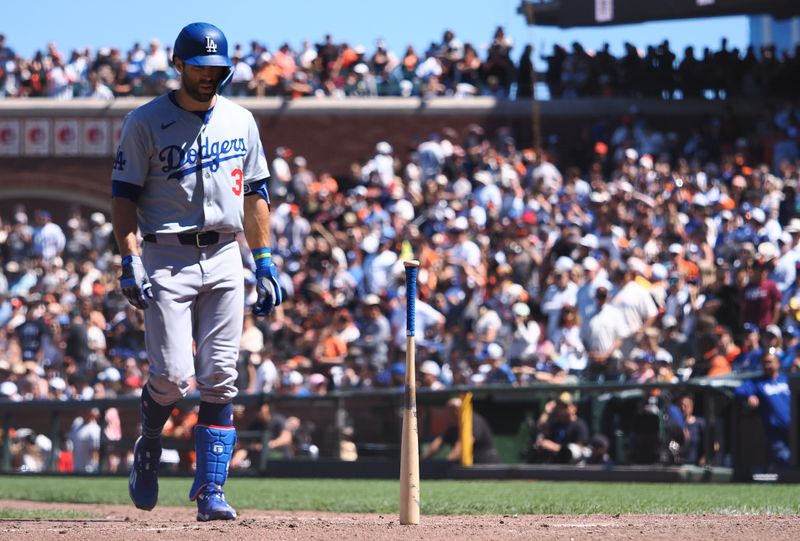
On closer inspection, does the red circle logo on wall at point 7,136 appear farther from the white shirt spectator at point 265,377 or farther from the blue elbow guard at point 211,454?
the blue elbow guard at point 211,454

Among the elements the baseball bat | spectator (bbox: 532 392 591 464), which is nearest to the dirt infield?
the baseball bat

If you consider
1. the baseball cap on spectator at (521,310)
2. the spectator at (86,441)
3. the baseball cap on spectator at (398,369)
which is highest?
the baseball cap on spectator at (521,310)

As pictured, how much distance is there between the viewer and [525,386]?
13.1 metres

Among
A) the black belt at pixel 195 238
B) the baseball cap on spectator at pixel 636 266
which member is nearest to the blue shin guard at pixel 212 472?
the black belt at pixel 195 238

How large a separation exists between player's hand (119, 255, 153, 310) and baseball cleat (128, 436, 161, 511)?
3.08ft

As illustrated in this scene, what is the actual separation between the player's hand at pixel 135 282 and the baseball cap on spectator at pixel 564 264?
9.91 m

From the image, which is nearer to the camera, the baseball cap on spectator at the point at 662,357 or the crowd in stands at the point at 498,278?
the baseball cap on spectator at the point at 662,357

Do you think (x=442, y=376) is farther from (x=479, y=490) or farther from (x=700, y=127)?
(x=700, y=127)

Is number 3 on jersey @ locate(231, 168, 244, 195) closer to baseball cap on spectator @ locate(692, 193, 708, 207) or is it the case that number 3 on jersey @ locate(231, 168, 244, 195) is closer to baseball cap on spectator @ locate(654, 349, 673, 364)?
baseball cap on spectator @ locate(654, 349, 673, 364)

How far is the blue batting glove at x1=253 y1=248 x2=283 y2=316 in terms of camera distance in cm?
706

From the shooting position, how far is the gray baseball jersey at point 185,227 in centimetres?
679

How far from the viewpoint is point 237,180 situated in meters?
6.99

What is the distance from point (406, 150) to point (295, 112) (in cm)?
257

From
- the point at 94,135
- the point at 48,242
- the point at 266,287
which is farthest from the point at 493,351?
the point at 94,135
